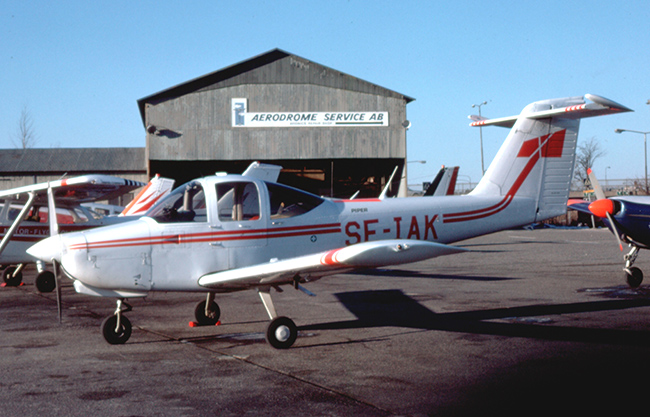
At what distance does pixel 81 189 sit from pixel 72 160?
3743 centimetres

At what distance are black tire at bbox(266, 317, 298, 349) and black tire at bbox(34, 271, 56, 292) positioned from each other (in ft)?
24.5

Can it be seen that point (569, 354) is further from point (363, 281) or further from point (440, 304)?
point (363, 281)

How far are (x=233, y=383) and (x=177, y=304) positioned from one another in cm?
522

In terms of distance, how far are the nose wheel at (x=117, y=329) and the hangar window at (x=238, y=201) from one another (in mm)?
1632

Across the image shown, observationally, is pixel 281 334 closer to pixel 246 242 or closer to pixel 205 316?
pixel 246 242

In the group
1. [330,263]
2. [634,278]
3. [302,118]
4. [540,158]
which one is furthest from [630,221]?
[302,118]

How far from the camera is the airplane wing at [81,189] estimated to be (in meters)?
8.10

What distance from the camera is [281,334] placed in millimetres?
6406

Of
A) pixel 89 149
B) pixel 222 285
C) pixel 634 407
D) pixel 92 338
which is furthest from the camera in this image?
pixel 89 149

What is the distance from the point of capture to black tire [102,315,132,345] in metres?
6.62

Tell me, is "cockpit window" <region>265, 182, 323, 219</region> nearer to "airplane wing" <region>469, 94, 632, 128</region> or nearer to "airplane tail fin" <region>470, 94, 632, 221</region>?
"airplane tail fin" <region>470, 94, 632, 221</region>

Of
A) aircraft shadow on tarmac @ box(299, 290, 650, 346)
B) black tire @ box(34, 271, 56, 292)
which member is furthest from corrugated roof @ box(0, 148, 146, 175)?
aircraft shadow on tarmac @ box(299, 290, 650, 346)

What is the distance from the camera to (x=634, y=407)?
165 inches

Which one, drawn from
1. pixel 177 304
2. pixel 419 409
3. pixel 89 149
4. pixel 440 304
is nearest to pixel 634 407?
pixel 419 409
